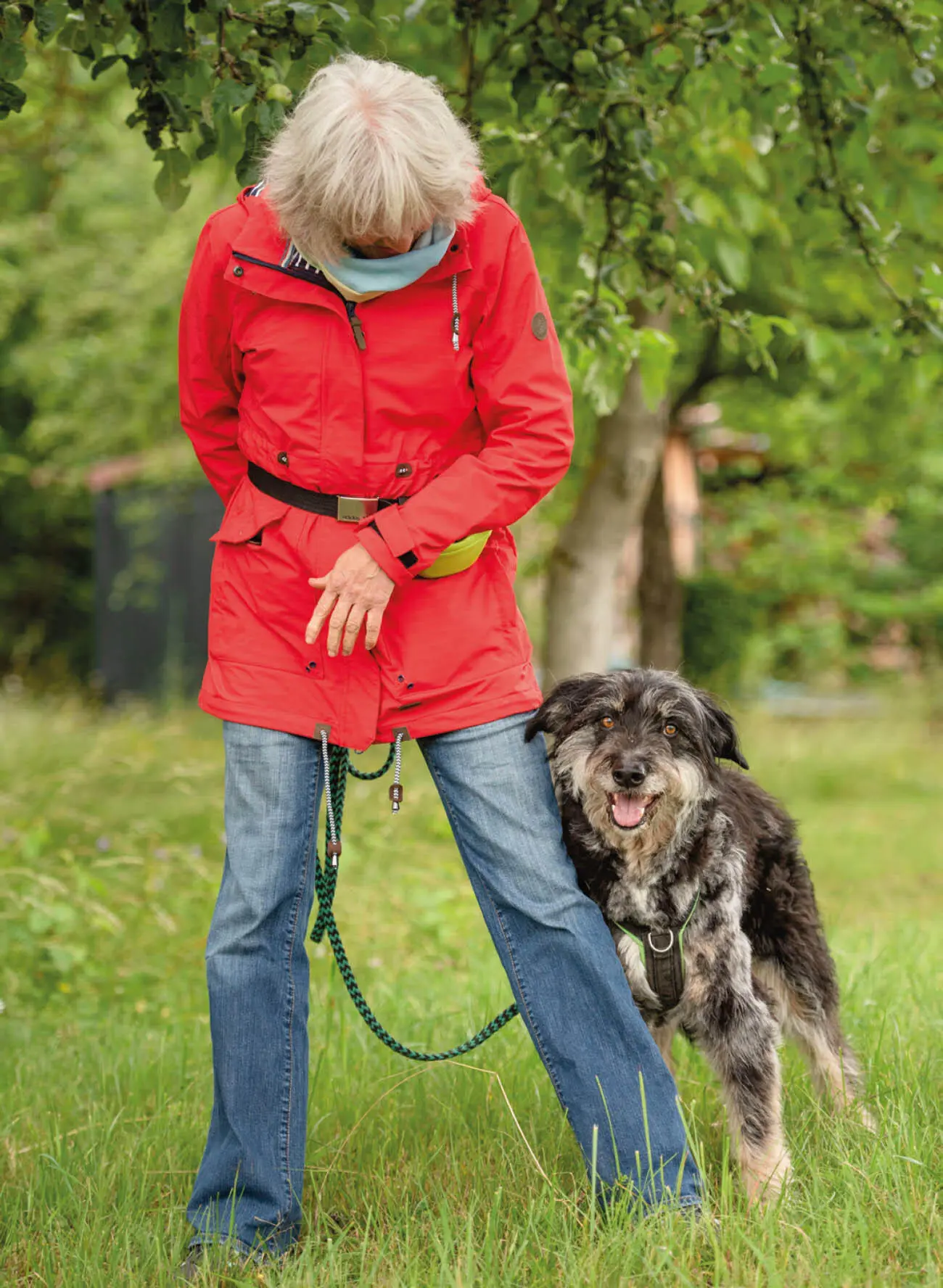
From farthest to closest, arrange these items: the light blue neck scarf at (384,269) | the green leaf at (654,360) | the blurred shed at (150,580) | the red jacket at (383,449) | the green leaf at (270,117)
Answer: the blurred shed at (150,580)
the green leaf at (654,360)
the green leaf at (270,117)
the red jacket at (383,449)
the light blue neck scarf at (384,269)

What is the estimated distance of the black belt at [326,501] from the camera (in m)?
2.84

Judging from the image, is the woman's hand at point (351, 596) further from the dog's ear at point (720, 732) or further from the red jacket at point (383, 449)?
the dog's ear at point (720, 732)

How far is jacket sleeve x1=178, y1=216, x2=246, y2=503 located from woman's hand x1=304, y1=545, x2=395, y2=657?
0.59m

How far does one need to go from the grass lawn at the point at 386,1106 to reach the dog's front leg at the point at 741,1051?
105mm

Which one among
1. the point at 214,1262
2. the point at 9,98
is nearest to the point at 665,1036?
the point at 214,1262

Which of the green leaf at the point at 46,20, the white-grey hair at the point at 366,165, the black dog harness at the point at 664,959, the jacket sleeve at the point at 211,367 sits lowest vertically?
the black dog harness at the point at 664,959

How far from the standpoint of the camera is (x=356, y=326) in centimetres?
279

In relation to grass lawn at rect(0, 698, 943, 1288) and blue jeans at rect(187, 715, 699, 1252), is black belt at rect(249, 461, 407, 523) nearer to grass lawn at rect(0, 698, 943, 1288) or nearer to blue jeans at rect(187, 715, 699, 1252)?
blue jeans at rect(187, 715, 699, 1252)

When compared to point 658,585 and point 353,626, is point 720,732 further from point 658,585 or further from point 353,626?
point 658,585

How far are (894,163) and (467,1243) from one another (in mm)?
4393

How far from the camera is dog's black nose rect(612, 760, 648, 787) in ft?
9.98

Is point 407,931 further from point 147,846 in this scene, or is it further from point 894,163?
point 894,163

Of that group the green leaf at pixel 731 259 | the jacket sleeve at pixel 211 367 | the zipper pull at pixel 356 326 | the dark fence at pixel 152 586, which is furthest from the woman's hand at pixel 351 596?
the dark fence at pixel 152 586

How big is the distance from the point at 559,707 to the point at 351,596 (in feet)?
2.15
